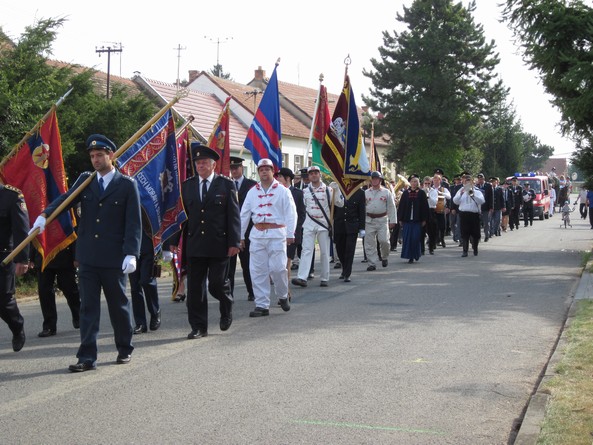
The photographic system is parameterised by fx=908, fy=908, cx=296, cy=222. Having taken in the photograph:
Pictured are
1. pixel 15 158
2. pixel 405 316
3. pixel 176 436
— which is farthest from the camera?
pixel 405 316

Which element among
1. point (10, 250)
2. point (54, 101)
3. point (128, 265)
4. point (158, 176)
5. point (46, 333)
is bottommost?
point (46, 333)

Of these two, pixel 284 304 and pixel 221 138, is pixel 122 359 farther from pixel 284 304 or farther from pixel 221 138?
pixel 221 138

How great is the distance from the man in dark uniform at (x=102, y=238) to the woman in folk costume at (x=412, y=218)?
1242 cm

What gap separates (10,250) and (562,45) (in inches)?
573

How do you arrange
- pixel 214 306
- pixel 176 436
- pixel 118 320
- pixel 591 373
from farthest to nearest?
pixel 214 306 → pixel 118 320 → pixel 591 373 → pixel 176 436

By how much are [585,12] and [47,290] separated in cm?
1368

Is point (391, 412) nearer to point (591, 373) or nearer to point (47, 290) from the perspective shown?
point (591, 373)

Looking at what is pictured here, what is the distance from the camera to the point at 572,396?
21.4 ft

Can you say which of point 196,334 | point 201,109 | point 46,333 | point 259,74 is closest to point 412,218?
point 196,334

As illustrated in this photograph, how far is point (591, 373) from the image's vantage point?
24.1 feet

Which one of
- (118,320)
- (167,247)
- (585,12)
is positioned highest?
(585,12)

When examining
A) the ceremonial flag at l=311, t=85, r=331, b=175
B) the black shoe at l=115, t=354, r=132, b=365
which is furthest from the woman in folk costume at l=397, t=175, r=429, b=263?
the black shoe at l=115, t=354, r=132, b=365

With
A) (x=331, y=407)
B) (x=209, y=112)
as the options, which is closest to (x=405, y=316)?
(x=331, y=407)

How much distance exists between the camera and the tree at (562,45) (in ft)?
62.3
